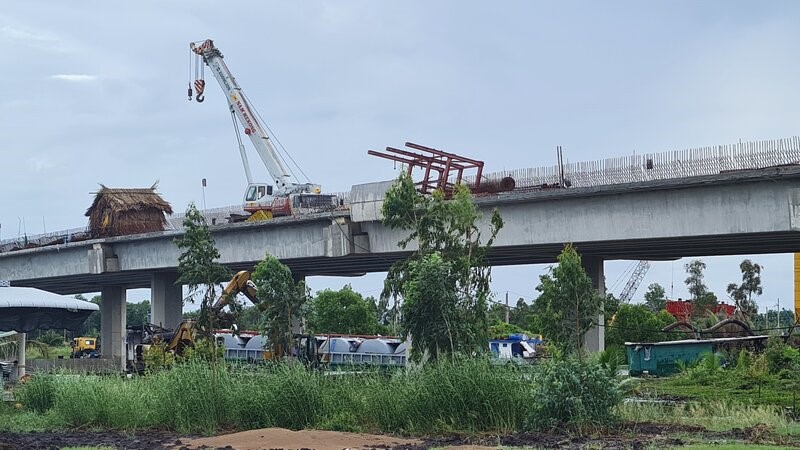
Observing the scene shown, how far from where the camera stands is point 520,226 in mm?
41344

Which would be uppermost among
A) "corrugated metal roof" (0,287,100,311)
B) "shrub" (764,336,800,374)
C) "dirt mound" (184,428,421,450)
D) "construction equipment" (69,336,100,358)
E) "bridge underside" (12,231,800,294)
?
"bridge underside" (12,231,800,294)

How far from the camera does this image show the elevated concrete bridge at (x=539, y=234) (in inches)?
1351

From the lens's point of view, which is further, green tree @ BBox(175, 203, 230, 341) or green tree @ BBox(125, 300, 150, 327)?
green tree @ BBox(125, 300, 150, 327)

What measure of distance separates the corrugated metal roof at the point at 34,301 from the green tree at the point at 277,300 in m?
5.56

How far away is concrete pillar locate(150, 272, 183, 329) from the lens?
205ft

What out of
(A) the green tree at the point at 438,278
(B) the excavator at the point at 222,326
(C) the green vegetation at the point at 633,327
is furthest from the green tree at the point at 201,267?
(C) the green vegetation at the point at 633,327

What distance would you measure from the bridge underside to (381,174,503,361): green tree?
833 centimetres

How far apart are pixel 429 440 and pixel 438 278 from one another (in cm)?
730

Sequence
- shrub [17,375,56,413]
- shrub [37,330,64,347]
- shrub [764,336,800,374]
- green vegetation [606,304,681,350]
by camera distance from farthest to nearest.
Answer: shrub [37,330,64,347], green vegetation [606,304,681,350], shrub [764,336,800,374], shrub [17,375,56,413]

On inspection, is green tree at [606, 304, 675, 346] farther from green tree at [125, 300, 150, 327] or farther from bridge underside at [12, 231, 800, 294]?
green tree at [125, 300, 150, 327]

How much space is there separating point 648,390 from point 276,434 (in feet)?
46.9

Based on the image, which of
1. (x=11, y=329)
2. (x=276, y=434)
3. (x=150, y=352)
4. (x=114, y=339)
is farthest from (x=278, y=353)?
(x=114, y=339)

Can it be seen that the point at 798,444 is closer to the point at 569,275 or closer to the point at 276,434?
the point at 276,434

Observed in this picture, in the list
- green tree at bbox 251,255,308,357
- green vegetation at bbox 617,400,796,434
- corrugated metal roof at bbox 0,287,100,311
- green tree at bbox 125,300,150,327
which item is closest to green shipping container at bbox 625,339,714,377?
green tree at bbox 251,255,308,357
